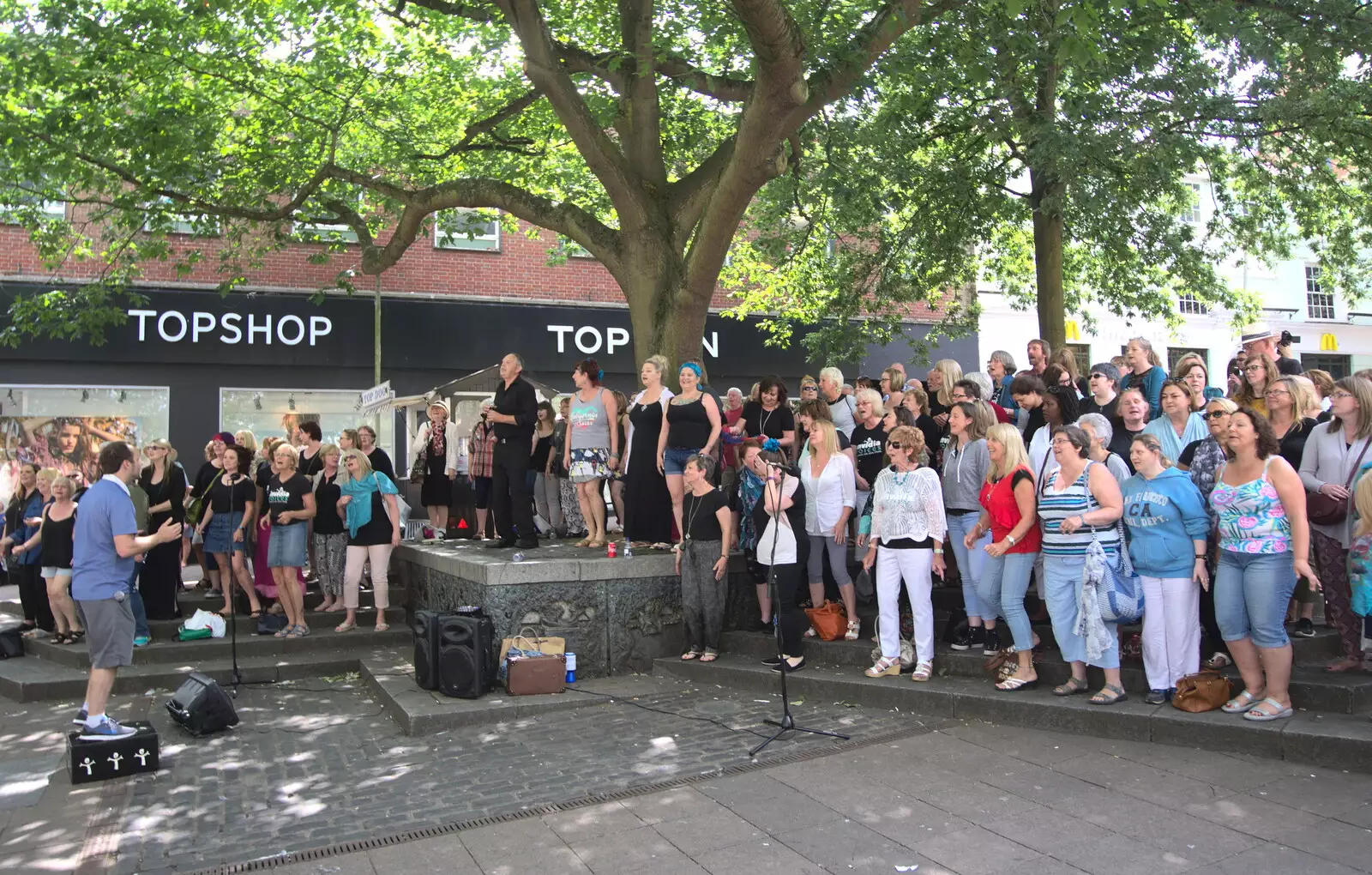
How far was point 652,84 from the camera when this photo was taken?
36.6 feet

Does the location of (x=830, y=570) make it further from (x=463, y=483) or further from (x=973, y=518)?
(x=463, y=483)

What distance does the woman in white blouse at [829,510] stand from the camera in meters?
8.62

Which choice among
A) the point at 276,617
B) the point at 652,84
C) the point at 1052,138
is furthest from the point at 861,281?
the point at 276,617

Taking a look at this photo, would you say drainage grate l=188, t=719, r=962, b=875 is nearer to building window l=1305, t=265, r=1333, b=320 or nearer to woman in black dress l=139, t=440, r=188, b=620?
woman in black dress l=139, t=440, r=188, b=620

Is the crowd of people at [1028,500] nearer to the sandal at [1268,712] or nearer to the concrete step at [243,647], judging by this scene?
the sandal at [1268,712]

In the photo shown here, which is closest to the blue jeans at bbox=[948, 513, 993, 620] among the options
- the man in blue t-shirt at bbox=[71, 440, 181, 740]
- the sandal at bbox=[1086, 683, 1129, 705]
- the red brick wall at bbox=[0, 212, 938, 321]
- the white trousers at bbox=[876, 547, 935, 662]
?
the white trousers at bbox=[876, 547, 935, 662]

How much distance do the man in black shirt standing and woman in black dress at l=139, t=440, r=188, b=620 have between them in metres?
3.56

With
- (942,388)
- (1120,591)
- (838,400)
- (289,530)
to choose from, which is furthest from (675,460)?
(1120,591)

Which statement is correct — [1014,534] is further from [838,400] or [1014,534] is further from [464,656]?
[464,656]

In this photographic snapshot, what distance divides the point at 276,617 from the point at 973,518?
7.00 metres

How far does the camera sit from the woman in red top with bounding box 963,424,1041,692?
7.18m

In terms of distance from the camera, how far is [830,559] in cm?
875

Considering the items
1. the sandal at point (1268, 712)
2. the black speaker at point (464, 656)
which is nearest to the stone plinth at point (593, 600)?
the black speaker at point (464, 656)

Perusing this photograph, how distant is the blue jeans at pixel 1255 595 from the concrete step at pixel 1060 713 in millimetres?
505
